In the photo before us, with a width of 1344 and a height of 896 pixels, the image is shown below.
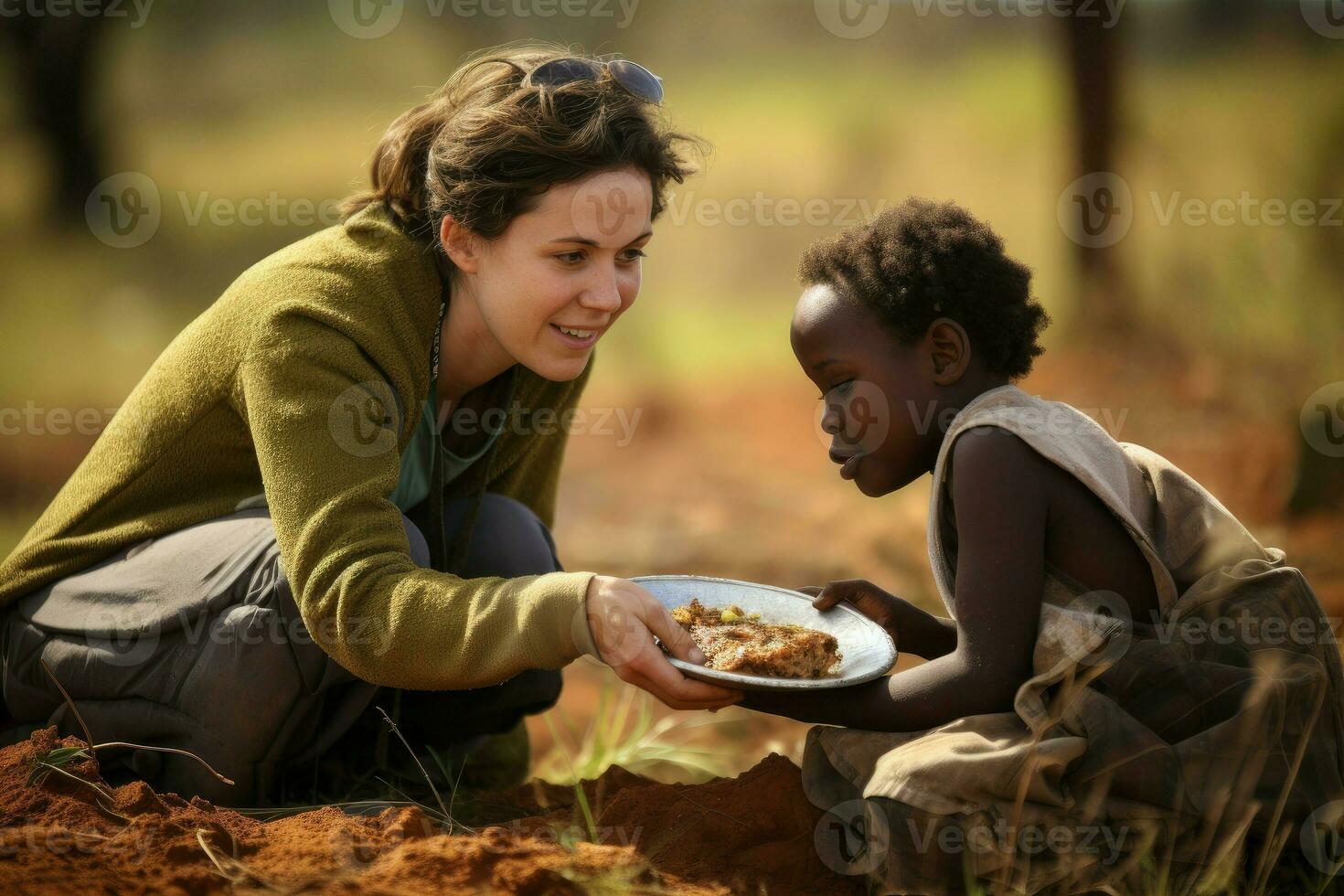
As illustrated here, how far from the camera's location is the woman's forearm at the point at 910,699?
232 centimetres

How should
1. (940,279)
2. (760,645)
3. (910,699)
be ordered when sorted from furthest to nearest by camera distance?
(940,279) < (760,645) < (910,699)

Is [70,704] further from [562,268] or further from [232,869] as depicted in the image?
[562,268]

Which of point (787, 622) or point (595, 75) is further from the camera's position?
point (595, 75)

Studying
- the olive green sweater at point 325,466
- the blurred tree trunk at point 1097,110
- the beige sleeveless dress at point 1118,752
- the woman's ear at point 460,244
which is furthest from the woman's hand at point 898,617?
the blurred tree trunk at point 1097,110

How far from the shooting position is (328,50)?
32.3 ft

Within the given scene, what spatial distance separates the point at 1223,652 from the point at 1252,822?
12.5 inches

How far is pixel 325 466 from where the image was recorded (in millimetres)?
2615

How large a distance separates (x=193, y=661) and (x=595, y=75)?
1.70 meters

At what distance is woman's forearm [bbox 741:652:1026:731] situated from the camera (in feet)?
7.61

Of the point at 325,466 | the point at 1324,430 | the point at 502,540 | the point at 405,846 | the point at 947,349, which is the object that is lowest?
the point at 405,846

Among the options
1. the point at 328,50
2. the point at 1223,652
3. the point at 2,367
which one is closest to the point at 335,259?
the point at 1223,652

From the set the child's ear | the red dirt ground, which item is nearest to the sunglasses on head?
the child's ear

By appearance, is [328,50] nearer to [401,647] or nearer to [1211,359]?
[1211,359]

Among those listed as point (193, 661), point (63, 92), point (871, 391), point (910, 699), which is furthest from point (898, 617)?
point (63, 92)
